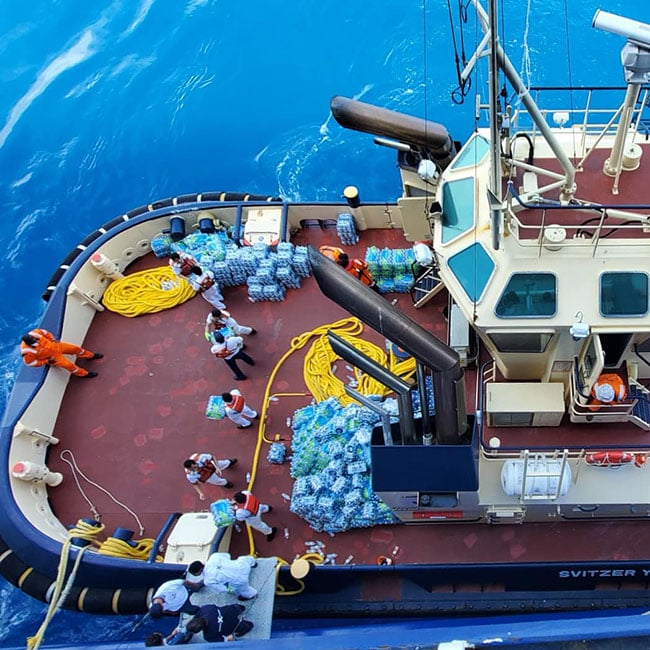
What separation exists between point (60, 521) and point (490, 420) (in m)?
6.21

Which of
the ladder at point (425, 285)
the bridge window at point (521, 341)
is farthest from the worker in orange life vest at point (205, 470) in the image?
the bridge window at point (521, 341)

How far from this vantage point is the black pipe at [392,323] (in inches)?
236

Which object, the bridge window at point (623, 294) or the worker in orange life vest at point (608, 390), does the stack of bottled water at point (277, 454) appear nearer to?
the worker in orange life vest at point (608, 390)

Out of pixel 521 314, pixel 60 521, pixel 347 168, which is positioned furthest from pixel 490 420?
pixel 347 168

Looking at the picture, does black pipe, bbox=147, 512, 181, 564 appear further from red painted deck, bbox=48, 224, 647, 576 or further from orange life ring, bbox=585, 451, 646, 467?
orange life ring, bbox=585, 451, 646, 467

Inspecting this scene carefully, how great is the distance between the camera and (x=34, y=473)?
8.47m

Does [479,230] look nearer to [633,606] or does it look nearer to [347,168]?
[633,606]

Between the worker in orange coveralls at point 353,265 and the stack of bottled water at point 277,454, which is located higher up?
the worker in orange coveralls at point 353,265

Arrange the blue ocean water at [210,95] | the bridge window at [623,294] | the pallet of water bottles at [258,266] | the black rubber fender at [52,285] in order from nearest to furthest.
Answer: the bridge window at [623,294], the pallet of water bottles at [258,266], the black rubber fender at [52,285], the blue ocean water at [210,95]

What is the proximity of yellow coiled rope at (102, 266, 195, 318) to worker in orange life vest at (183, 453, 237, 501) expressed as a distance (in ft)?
9.95

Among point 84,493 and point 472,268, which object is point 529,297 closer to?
point 472,268

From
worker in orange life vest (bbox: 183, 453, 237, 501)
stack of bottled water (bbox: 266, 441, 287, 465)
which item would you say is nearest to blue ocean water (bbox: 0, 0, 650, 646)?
worker in orange life vest (bbox: 183, 453, 237, 501)

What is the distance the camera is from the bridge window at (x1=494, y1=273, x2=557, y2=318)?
20.6 ft

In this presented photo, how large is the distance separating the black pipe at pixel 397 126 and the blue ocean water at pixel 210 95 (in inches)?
241
